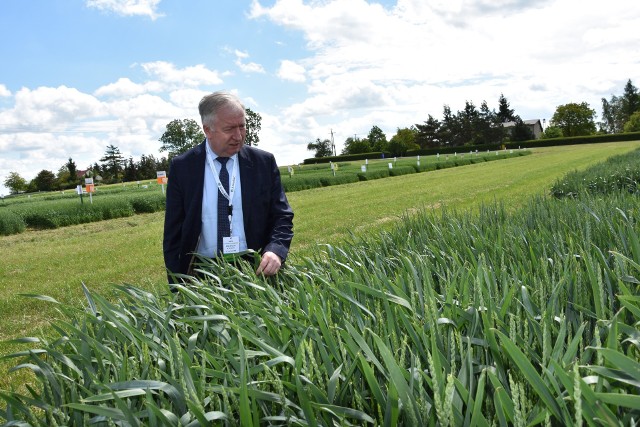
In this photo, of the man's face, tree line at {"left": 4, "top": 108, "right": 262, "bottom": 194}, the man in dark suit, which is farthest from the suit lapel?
tree line at {"left": 4, "top": 108, "right": 262, "bottom": 194}

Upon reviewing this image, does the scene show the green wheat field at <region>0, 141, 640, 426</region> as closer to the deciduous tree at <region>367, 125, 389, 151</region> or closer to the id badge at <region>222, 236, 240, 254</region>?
the id badge at <region>222, 236, 240, 254</region>

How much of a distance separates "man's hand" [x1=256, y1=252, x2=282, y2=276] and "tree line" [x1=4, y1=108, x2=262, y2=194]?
6459 centimetres

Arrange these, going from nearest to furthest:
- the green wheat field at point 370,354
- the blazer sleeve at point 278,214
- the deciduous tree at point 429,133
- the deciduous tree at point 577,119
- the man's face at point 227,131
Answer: the green wheat field at point 370,354 < the man's face at point 227,131 < the blazer sleeve at point 278,214 < the deciduous tree at point 577,119 < the deciduous tree at point 429,133

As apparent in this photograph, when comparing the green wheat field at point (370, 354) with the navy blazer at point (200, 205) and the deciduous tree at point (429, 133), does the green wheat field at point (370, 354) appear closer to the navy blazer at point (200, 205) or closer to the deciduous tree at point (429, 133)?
the navy blazer at point (200, 205)

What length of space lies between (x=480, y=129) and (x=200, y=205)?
300ft

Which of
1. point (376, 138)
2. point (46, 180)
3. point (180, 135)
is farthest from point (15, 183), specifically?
point (376, 138)

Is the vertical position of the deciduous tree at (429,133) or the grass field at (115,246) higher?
the deciduous tree at (429,133)

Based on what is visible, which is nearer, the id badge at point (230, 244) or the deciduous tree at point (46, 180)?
the id badge at point (230, 244)

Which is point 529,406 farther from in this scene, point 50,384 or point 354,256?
point 354,256

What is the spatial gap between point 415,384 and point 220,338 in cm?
76

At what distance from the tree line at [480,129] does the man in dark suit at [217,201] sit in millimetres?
82622

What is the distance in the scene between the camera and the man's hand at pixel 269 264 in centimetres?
304

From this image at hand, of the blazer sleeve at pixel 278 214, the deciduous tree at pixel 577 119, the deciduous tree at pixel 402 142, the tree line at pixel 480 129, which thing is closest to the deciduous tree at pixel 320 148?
the tree line at pixel 480 129

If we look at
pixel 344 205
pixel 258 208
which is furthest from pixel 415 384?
pixel 344 205
